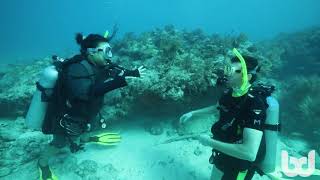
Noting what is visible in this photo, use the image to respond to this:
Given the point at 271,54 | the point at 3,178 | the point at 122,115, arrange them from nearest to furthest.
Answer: the point at 3,178 → the point at 122,115 → the point at 271,54

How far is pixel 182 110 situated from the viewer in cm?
745

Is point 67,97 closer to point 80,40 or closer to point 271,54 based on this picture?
point 80,40

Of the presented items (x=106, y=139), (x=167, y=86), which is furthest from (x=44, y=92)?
(x=167, y=86)

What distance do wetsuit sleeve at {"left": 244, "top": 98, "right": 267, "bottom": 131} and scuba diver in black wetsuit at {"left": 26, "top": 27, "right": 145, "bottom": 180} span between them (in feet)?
7.66

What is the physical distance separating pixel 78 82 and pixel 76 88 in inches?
4.1

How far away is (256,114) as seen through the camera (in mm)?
3377

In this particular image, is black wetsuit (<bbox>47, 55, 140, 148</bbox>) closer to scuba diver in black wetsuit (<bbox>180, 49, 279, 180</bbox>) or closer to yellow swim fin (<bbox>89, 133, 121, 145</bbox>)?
yellow swim fin (<bbox>89, 133, 121, 145</bbox>)

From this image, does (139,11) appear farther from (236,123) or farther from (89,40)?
(236,123)

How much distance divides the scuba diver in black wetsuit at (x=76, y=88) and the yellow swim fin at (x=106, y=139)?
3.53ft

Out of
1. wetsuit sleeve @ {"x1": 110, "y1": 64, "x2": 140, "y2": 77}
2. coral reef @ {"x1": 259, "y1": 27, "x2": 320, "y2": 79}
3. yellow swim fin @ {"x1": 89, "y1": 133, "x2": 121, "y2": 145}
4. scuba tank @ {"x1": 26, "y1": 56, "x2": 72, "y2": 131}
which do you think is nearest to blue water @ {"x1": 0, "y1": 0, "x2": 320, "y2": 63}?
coral reef @ {"x1": 259, "y1": 27, "x2": 320, "y2": 79}

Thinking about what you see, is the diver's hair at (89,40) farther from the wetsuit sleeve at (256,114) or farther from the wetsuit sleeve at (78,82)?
→ the wetsuit sleeve at (256,114)

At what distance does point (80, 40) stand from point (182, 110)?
3.53 m

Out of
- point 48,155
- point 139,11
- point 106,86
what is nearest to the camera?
point 106,86

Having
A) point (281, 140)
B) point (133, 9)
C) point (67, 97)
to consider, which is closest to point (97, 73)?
point (67, 97)
